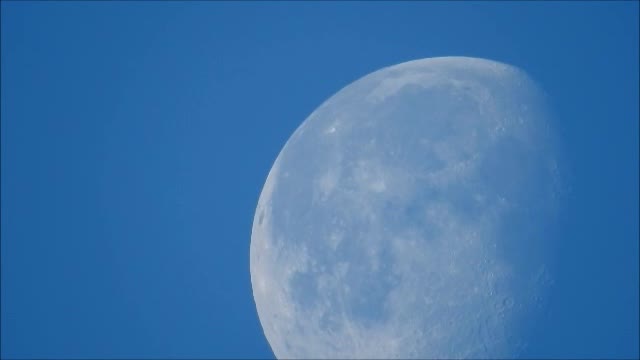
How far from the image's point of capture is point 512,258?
7.63 m

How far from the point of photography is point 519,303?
7.81 m

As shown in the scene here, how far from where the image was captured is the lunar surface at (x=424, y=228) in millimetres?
7629

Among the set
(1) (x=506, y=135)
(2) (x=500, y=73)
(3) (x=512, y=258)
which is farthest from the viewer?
(2) (x=500, y=73)

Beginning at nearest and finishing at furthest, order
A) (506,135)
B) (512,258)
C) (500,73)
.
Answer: (512,258) < (506,135) < (500,73)

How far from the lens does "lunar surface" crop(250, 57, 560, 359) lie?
25.0 ft

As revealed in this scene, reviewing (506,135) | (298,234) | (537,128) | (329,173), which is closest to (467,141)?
(506,135)

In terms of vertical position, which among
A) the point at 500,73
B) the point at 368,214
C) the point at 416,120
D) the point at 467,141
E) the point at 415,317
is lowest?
the point at 415,317

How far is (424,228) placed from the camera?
306 inches

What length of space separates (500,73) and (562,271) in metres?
3.16

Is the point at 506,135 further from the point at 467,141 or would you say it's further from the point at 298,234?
the point at 298,234

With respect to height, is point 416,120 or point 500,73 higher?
point 500,73

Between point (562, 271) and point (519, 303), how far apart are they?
0.69 metres

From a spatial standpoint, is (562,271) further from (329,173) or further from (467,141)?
(329,173)

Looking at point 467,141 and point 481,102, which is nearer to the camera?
point 467,141
